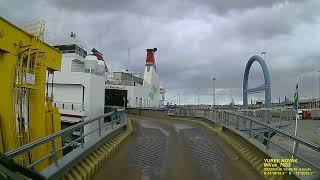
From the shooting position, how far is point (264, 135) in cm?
2620

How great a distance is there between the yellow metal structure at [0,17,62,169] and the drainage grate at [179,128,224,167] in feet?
17.0

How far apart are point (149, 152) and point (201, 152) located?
190 centimetres

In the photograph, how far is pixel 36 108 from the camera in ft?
48.6

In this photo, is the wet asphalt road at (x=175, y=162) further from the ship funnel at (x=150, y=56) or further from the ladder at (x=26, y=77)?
the ship funnel at (x=150, y=56)

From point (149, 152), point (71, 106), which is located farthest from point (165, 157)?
point (71, 106)

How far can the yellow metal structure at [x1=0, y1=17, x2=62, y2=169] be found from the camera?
12508mm

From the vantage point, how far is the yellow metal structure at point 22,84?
1251 centimetres

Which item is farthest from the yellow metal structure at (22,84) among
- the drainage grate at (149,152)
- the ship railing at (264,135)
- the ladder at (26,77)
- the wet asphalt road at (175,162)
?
the ship railing at (264,135)

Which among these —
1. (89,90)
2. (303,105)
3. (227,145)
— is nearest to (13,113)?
(227,145)

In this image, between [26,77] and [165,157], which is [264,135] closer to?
[165,157]

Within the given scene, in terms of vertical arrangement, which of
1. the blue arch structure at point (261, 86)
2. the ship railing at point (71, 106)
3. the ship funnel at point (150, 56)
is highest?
the ship funnel at point (150, 56)

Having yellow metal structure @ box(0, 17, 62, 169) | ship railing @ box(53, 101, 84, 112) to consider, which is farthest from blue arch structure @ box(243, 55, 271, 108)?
yellow metal structure @ box(0, 17, 62, 169)

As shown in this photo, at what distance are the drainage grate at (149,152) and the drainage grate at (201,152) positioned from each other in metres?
0.83

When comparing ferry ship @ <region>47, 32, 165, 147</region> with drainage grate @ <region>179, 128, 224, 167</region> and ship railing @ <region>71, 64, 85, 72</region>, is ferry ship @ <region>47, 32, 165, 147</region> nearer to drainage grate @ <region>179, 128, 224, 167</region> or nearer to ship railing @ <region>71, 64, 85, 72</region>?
ship railing @ <region>71, 64, 85, 72</region>
